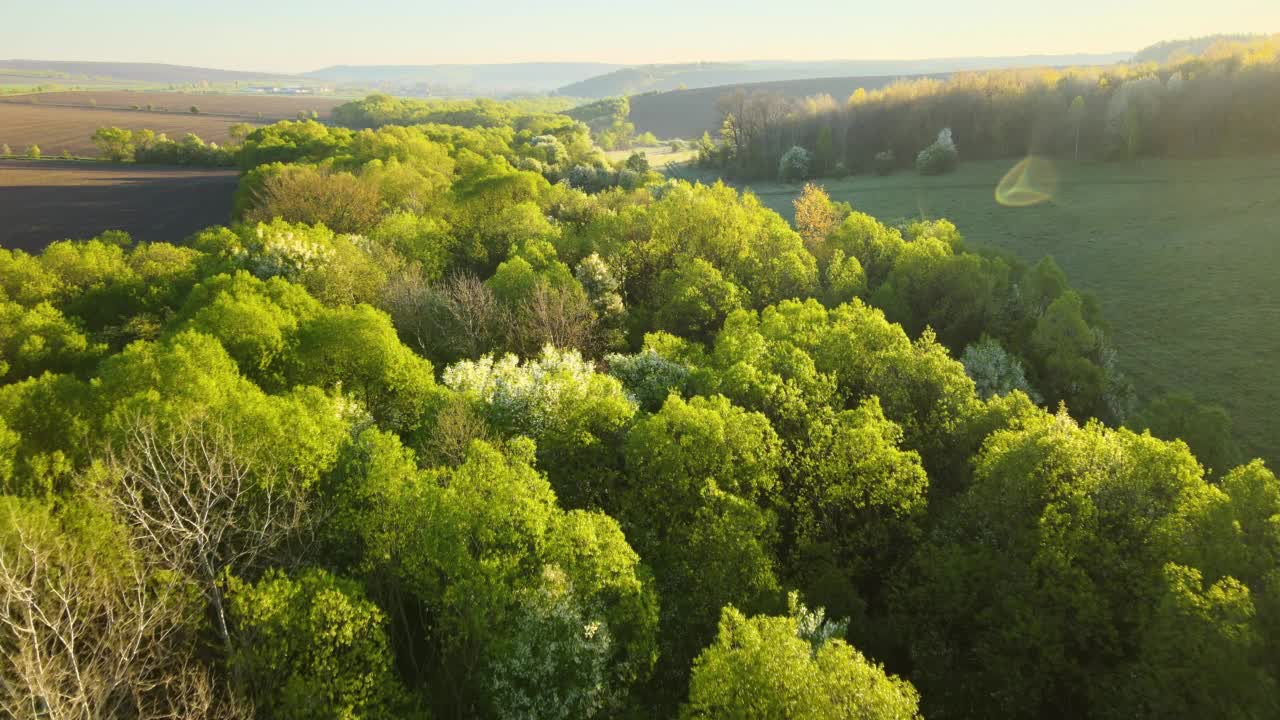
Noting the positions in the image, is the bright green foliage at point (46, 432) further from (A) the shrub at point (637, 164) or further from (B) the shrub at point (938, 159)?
(B) the shrub at point (938, 159)

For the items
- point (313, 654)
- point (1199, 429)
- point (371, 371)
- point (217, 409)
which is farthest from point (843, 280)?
point (313, 654)

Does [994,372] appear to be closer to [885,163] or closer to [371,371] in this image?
[371,371]

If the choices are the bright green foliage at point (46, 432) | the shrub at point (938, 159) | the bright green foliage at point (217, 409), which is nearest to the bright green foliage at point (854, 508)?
the bright green foliage at point (217, 409)

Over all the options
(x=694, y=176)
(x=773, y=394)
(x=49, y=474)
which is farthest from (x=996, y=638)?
(x=694, y=176)

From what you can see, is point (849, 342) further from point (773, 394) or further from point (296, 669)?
point (296, 669)

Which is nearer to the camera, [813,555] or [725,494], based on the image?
[725,494]

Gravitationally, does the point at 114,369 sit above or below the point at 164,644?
above

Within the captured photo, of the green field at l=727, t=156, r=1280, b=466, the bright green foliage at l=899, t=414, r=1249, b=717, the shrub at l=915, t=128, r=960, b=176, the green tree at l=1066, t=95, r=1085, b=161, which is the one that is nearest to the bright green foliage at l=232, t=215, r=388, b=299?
the bright green foliage at l=899, t=414, r=1249, b=717
